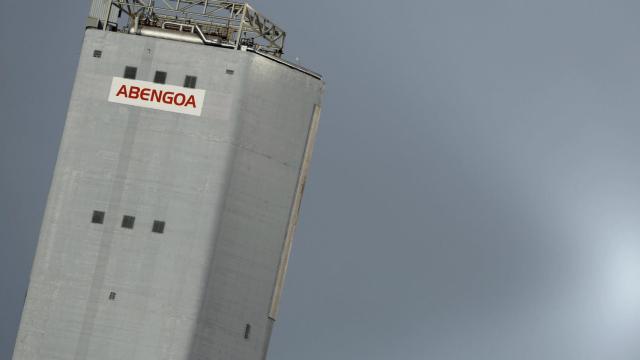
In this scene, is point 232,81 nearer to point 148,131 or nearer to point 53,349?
point 148,131

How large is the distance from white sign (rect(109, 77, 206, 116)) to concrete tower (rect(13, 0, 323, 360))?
46 millimetres

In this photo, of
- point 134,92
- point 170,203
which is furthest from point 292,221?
point 134,92

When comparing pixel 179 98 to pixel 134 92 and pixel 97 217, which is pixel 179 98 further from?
pixel 97 217

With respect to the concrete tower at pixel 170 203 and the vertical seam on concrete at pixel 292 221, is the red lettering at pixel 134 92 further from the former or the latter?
the vertical seam on concrete at pixel 292 221

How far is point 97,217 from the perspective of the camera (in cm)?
7212

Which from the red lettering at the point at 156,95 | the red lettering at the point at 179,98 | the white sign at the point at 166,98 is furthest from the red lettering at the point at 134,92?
the red lettering at the point at 179,98

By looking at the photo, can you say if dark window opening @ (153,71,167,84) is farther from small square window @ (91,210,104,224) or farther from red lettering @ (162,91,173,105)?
small square window @ (91,210,104,224)

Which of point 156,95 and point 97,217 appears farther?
point 156,95

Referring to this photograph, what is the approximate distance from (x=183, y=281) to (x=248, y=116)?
8.16 metres

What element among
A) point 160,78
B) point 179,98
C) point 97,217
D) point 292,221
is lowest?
point 97,217

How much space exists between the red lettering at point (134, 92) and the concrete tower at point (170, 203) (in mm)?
46

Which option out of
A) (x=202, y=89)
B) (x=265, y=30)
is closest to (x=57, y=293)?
(x=202, y=89)

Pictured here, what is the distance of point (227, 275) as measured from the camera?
2822 inches

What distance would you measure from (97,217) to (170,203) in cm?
343
